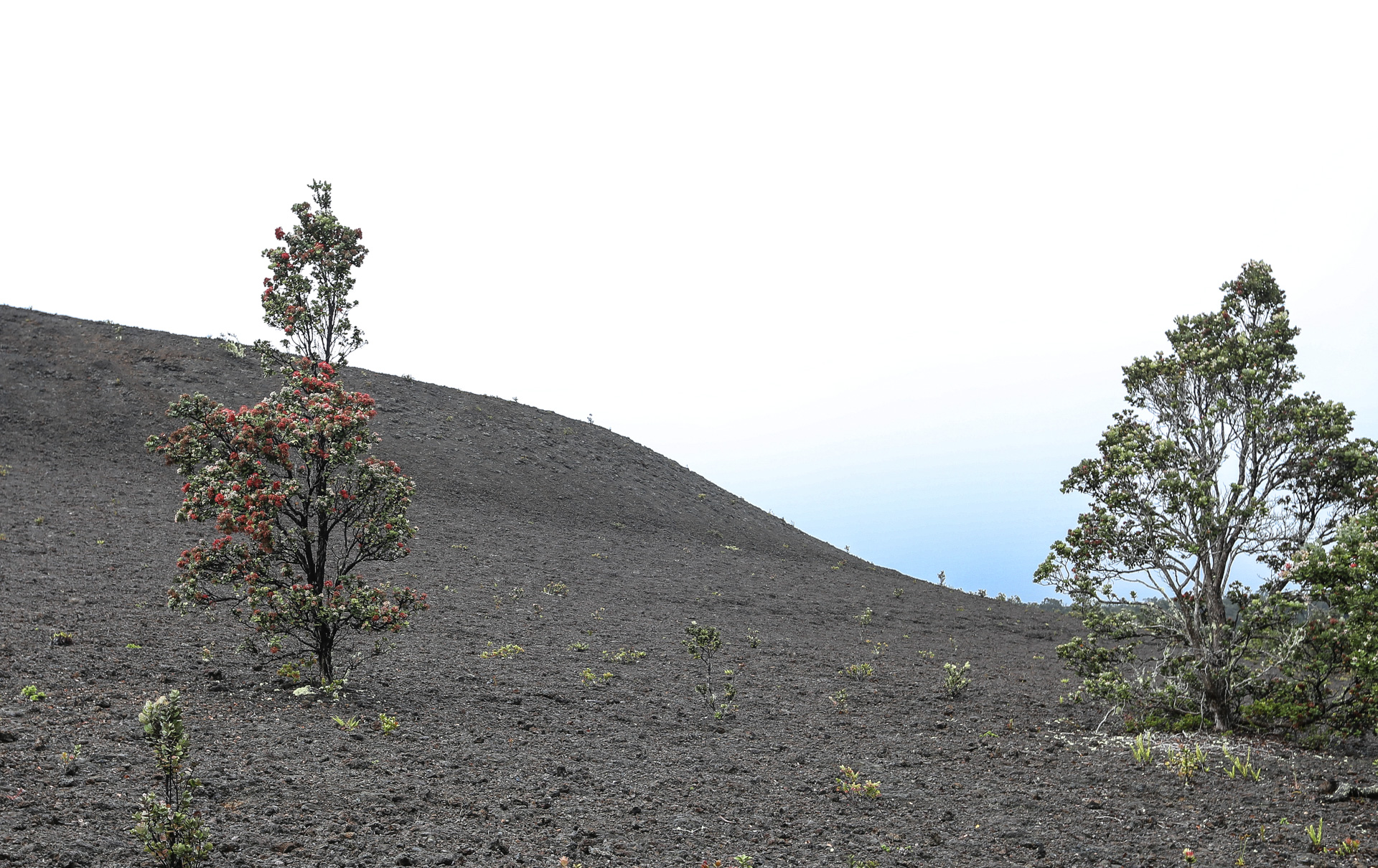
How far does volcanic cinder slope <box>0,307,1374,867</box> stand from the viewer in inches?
320

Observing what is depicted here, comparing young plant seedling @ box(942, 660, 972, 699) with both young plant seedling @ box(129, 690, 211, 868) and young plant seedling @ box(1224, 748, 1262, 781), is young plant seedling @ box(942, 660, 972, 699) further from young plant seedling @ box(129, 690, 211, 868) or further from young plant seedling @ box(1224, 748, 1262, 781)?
young plant seedling @ box(129, 690, 211, 868)

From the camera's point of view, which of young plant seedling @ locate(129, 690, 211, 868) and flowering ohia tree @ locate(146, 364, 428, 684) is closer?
young plant seedling @ locate(129, 690, 211, 868)

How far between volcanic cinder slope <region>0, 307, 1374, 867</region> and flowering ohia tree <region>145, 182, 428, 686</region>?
4.74ft

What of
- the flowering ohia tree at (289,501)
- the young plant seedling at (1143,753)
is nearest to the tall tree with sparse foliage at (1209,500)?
the young plant seedling at (1143,753)

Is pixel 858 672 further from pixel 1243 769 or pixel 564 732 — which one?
pixel 564 732

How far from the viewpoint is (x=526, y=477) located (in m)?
36.3

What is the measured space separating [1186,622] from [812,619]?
12273 mm

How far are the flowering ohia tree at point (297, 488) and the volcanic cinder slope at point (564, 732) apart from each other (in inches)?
56.9

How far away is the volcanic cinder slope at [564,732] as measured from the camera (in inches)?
320

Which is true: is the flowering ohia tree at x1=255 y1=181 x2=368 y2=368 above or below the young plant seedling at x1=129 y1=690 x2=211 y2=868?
above

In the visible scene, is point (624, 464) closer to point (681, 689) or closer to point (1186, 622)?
point (681, 689)

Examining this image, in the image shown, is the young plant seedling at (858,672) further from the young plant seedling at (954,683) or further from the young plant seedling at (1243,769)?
the young plant seedling at (1243,769)

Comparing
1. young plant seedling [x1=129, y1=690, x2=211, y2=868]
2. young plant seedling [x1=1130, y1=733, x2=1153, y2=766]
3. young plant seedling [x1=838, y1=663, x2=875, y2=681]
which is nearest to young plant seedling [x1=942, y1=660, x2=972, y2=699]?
young plant seedling [x1=838, y1=663, x2=875, y2=681]

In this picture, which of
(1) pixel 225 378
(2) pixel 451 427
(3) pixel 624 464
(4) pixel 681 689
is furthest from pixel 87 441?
(4) pixel 681 689
